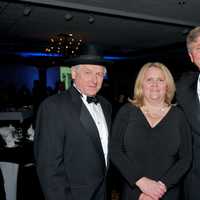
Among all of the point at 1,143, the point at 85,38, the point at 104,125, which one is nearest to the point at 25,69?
the point at 85,38

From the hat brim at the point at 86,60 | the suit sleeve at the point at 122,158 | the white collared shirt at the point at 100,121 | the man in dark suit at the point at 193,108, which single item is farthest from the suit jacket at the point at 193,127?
the hat brim at the point at 86,60

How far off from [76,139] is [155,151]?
605 mm

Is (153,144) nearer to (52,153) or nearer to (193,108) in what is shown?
(193,108)

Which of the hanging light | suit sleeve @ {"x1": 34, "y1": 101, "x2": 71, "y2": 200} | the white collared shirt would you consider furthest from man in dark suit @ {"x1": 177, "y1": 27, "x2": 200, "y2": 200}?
the hanging light

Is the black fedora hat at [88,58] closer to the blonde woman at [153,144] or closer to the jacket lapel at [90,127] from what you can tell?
the jacket lapel at [90,127]

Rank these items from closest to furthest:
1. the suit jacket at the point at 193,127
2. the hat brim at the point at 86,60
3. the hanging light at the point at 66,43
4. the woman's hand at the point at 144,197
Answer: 1. the hat brim at the point at 86,60
2. the woman's hand at the point at 144,197
3. the suit jacket at the point at 193,127
4. the hanging light at the point at 66,43

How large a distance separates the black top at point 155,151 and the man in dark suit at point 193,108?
0.08 m

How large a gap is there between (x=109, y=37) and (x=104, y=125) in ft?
27.1

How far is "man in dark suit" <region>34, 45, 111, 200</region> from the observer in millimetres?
1796

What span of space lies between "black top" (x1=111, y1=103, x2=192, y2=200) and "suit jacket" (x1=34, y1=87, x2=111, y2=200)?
25 cm

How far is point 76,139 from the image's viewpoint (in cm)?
184

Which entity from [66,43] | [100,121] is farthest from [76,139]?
[66,43]

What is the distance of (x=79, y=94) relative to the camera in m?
1.99

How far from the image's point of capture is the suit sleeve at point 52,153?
179cm
